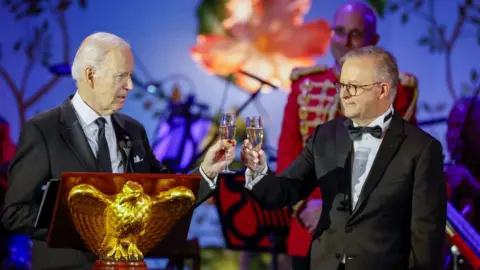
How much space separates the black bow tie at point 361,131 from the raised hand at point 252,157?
340 millimetres

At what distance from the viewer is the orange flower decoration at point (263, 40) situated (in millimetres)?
6809

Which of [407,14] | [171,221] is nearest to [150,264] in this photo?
[407,14]

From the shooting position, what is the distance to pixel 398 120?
363cm

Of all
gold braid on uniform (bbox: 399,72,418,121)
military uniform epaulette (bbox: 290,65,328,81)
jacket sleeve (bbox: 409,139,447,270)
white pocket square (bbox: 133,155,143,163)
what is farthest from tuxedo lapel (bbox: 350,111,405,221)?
military uniform epaulette (bbox: 290,65,328,81)

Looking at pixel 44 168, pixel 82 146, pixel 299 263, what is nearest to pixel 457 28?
pixel 299 263

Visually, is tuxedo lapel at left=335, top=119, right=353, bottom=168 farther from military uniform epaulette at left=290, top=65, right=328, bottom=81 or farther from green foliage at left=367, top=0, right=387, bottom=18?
green foliage at left=367, top=0, right=387, bottom=18

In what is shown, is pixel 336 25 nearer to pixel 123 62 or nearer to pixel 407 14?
pixel 123 62

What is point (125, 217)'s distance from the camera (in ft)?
9.75

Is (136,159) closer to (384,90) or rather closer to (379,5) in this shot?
(384,90)

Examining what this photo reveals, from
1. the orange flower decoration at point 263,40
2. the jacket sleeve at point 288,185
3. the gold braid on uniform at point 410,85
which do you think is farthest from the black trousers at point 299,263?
the orange flower decoration at point 263,40

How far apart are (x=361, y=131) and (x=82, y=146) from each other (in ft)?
3.32

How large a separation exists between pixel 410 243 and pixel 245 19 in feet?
11.9

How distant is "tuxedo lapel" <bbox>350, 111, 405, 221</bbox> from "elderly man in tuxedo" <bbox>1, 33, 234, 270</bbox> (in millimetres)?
492

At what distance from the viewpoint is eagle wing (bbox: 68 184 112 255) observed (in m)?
2.97
